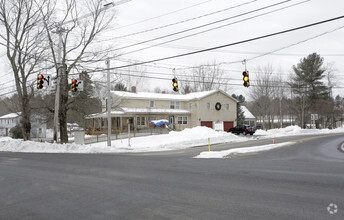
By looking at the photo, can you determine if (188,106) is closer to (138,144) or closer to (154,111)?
(154,111)

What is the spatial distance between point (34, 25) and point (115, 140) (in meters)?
15.2

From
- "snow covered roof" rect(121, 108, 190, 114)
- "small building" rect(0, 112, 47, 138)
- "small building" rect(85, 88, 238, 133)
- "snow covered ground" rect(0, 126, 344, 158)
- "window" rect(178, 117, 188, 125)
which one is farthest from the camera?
"small building" rect(0, 112, 47, 138)

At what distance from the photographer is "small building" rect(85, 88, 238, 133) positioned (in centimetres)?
4656

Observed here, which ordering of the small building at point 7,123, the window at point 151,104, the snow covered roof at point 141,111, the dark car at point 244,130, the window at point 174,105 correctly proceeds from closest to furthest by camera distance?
1. the dark car at point 244,130
2. the snow covered roof at point 141,111
3. the window at point 151,104
4. the window at point 174,105
5. the small building at point 7,123

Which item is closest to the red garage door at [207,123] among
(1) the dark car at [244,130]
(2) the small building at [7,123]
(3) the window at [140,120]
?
(1) the dark car at [244,130]

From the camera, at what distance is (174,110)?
164ft

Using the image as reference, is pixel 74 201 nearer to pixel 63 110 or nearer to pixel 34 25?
pixel 63 110

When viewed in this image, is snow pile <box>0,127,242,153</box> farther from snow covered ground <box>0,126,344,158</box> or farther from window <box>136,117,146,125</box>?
window <box>136,117,146,125</box>

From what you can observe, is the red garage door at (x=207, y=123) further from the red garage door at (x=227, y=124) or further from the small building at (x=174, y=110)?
the red garage door at (x=227, y=124)

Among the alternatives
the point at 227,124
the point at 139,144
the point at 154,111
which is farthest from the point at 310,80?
the point at 139,144

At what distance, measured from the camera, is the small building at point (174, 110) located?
46.6m

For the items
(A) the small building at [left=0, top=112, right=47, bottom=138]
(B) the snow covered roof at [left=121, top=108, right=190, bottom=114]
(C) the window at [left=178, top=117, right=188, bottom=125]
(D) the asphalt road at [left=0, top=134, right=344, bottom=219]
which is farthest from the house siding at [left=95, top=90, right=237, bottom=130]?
(D) the asphalt road at [left=0, top=134, right=344, bottom=219]

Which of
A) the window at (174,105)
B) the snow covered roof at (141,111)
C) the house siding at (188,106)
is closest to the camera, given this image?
the snow covered roof at (141,111)

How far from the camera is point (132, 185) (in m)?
8.84
